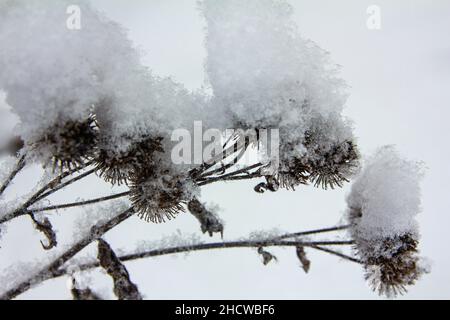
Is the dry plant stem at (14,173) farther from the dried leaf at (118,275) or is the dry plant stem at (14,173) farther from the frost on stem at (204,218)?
the frost on stem at (204,218)

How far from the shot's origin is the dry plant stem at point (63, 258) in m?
2.04

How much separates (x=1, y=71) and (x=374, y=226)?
163 centimetres

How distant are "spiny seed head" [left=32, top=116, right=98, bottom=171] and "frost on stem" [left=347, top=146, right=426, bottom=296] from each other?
4.20 ft

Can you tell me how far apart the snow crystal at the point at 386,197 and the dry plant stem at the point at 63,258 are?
1056 mm

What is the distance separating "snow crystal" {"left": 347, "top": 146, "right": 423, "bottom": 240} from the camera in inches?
85.0

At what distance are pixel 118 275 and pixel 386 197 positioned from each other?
121 centimetres

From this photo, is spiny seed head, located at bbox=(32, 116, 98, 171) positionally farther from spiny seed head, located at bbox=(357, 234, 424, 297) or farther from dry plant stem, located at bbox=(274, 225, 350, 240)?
spiny seed head, located at bbox=(357, 234, 424, 297)

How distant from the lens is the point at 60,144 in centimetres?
162

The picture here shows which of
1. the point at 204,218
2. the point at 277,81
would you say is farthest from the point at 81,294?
the point at 277,81

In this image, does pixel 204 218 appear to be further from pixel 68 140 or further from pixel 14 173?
pixel 14 173

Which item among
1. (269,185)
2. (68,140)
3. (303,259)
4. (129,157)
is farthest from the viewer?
(303,259)

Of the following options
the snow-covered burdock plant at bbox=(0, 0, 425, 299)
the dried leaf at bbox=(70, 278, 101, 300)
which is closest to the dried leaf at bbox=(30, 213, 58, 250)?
the snow-covered burdock plant at bbox=(0, 0, 425, 299)

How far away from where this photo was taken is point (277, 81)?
185 cm
